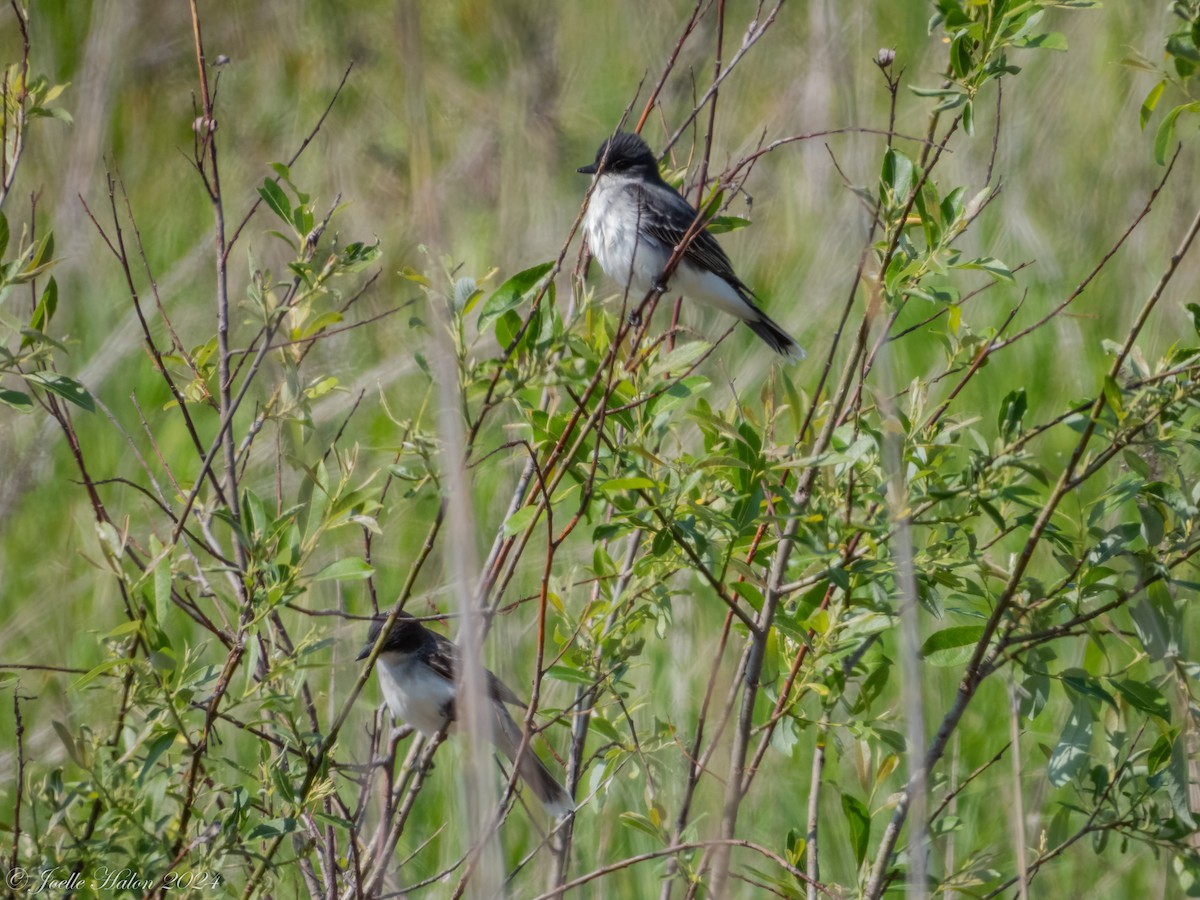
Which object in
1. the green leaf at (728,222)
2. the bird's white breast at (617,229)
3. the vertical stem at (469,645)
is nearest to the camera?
the vertical stem at (469,645)

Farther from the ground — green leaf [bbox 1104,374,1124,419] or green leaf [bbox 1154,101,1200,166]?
green leaf [bbox 1154,101,1200,166]

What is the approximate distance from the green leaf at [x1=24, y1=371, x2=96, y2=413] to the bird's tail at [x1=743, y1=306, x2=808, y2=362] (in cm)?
307

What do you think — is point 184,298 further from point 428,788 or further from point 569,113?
point 428,788

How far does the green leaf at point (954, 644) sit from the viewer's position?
2229 mm

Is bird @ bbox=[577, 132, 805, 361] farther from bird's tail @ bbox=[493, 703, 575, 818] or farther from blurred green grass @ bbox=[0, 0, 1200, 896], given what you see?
bird's tail @ bbox=[493, 703, 575, 818]

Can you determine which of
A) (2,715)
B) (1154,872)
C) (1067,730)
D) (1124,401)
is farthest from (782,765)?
(2,715)

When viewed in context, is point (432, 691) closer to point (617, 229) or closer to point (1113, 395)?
point (617, 229)

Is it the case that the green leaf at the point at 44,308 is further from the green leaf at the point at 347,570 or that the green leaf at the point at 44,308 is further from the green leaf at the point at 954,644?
the green leaf at the point at 954,644

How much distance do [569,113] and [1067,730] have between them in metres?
5.08

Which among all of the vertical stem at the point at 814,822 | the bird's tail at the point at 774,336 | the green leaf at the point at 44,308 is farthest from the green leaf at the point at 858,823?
the bird's tail at the point at 774,336

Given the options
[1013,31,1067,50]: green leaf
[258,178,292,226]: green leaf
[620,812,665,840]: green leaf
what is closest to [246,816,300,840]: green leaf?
[620,812,665,840]: green leaf

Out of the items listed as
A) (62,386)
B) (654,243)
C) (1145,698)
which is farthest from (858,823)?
(654,243)

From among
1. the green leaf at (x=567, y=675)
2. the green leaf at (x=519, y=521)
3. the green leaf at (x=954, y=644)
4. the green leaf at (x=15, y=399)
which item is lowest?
the green leaf at (x=567, y=675)

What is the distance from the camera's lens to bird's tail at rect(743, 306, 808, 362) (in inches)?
188
